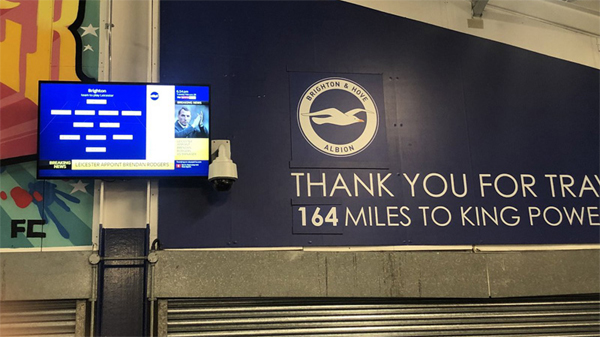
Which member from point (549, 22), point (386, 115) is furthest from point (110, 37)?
point (549, 22)

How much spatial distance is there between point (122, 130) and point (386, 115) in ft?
6.48

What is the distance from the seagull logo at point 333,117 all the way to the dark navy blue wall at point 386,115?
0.18 m

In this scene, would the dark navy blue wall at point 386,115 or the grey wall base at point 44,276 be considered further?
the dark navy blue wall at point 386,115

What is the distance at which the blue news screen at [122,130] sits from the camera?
13.7 ft

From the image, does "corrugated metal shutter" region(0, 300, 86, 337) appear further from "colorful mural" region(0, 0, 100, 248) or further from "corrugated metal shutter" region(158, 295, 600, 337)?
"corrugated metal shutter" region(158, 295, 600, 337)

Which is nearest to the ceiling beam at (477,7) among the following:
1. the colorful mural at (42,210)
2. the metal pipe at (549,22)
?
the metal pipe at (549,22)

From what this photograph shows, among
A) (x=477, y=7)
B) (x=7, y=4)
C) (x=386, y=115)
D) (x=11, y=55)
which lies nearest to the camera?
(x=11, y=55)

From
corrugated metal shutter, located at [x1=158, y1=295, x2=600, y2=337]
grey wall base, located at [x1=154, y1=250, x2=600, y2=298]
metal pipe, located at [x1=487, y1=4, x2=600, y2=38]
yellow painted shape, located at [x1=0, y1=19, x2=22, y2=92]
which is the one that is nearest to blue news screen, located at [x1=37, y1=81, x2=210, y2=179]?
yellow painted shape, located at [x1=0, y1=19, x2=22, y2=92]

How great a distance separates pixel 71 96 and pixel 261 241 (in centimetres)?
166

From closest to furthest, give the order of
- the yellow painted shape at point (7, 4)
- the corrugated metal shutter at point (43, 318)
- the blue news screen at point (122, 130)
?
the corrugated metal shutter at point (43, 318) < the blue news screen at point (122, 130) < the yellow painted shape at point (7, 4)

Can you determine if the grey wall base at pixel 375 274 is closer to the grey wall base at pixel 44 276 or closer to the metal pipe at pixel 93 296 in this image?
the metal pipe at pixel 93 296

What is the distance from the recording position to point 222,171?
4219mm

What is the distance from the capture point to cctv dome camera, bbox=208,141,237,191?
4.22 meters

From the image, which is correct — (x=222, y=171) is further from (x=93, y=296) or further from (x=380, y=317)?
(x=380, y=317)
